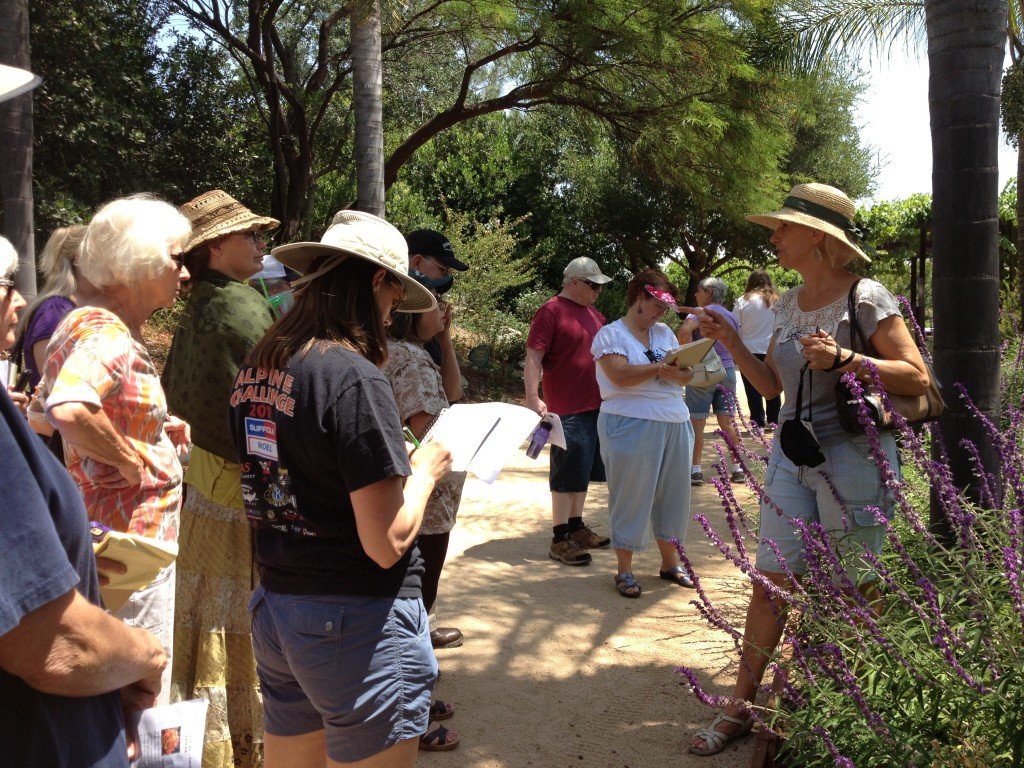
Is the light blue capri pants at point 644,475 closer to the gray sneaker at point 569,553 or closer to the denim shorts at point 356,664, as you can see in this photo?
the gray sneaker at point 569,553

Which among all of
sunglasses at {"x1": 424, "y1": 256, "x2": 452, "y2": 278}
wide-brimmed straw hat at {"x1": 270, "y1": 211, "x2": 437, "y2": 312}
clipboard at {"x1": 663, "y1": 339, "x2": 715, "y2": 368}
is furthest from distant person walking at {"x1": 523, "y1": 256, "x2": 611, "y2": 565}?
wide-brimmed straw hat at {"x1": 270, "y1": 211, "x2": 437, "y2": 312}

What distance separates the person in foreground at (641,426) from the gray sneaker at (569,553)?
603 mm

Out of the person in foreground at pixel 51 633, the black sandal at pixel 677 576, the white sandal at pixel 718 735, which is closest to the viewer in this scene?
the person in foreground at pixel 51 633

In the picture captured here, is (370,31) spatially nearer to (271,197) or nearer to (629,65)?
(629,65)

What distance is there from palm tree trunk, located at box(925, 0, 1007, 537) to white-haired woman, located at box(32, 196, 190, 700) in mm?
2911

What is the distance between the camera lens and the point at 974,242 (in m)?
3.73

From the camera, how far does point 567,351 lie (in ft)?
20.9

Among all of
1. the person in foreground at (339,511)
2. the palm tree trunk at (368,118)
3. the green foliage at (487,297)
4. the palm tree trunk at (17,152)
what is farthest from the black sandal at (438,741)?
the green foliage at (487,297)

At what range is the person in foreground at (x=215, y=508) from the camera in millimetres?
3238

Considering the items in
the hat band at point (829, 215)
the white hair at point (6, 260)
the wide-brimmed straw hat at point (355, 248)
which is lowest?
the white hair at point (6, 260)

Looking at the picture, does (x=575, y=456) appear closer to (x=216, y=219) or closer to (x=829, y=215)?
(x=829, y=215)

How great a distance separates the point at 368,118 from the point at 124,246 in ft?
21.8

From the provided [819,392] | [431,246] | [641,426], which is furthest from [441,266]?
[819,392]

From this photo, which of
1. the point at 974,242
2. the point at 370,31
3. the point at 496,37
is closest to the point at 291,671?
the point at 974,242
